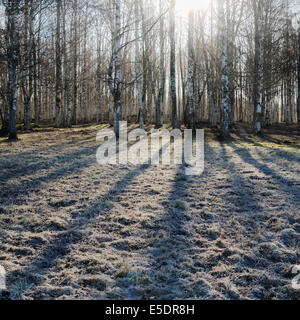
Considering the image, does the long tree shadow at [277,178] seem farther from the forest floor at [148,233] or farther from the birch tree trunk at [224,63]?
the birch tree trunk at [224,63]

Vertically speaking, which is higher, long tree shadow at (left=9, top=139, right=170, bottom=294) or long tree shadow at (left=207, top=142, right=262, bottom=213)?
long tree shadow at (left=207, top=142, right=262, bottom=213)

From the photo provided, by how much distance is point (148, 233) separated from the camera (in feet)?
12.6

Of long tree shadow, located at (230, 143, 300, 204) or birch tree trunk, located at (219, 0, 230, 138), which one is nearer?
long tree shadow, located at (230, 143, 300, 204)

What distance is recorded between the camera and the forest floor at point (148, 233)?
9.03 ft

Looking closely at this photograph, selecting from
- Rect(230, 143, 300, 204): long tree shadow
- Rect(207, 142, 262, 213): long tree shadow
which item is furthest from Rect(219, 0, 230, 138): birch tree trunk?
Rect(207, 142, 262, 213): long tree shadow

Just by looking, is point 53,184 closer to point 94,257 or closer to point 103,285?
point 94,257

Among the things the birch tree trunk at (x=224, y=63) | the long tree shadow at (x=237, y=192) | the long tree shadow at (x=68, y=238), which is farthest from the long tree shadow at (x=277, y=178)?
the birch tree trunk at (x=224, y=63)

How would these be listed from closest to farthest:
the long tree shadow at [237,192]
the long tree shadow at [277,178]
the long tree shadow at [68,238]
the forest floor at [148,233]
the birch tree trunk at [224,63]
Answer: the forest floor at [148,233] < the long tree shadow at [68,238] < the long tree shadow at [237,192] < the long tree shadow at [277,178] < the birch tree trunk at [224,63]

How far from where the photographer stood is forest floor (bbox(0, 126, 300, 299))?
275cm

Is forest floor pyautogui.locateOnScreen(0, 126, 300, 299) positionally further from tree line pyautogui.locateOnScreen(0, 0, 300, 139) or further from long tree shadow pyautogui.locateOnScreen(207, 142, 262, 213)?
tree line pyautogui.locateOnScreen(0, 0, 300, 139)

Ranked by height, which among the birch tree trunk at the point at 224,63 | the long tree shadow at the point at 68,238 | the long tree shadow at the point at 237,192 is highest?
the birch tree trunk at the point at 224,63

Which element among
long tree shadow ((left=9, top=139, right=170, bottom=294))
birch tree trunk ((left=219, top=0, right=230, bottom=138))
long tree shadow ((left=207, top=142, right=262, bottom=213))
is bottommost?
long tree shadow ((left=9, top=139, right=170, bottom=294))

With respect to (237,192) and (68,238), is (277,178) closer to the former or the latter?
(237,192)
